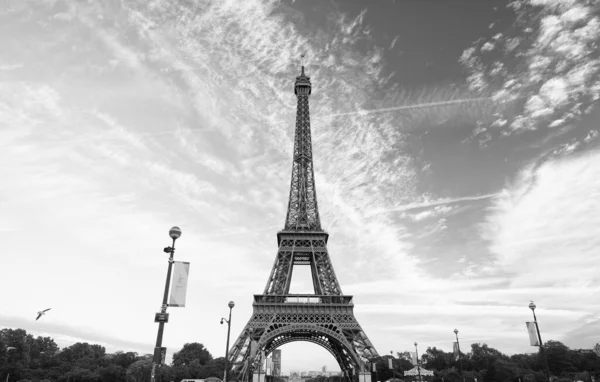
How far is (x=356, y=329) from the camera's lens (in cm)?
5847

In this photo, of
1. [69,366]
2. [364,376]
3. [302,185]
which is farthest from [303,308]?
[69,366]

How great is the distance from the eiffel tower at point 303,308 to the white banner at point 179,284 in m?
37.6

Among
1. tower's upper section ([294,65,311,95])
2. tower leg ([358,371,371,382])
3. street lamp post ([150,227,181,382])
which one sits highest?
tower's upper section ([294,65,311,95])

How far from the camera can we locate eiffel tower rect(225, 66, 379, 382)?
56438 mm

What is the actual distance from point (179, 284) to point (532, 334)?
77.7 ft

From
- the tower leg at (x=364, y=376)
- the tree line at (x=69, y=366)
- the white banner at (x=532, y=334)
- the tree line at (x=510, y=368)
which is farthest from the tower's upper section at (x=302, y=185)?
the white banner at (x=532, y=334)

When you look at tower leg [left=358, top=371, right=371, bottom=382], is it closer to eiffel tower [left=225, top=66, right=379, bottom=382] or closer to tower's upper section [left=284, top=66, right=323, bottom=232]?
eiffel tower [left=225, top=66, right=379, bottom=382]

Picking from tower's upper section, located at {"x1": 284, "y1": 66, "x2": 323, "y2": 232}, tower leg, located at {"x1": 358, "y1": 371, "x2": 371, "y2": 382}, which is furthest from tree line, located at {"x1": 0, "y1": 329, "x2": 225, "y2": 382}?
tower leg, located at {"x1": 358, "y1": 371, "x2": 371, "y2": 382}

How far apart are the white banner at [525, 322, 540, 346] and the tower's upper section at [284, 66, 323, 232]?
43.9 meters

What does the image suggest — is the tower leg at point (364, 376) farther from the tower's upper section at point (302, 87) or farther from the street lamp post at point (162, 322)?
the tower's upper section at point (302, 87)

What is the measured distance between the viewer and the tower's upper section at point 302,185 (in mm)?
→ 70469

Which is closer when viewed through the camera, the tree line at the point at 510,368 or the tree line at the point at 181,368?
the tree line at the point at 510,368

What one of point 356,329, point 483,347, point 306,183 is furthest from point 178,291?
point 483,347

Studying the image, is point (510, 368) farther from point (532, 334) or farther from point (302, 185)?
point (532, 334)
